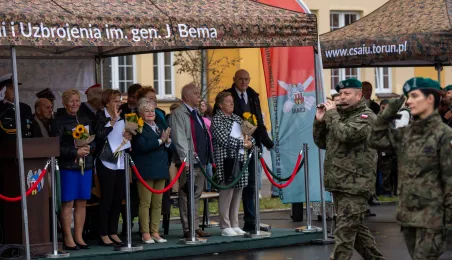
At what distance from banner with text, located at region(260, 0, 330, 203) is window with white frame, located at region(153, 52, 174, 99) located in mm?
16944

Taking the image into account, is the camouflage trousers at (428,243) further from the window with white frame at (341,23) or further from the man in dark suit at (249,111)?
the window with white frame at (341,23)

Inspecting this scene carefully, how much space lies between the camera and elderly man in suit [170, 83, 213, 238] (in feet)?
47.0

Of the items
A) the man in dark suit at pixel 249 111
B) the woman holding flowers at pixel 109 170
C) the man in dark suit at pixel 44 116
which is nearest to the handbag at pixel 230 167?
the man in dark suit at pixel 249 111

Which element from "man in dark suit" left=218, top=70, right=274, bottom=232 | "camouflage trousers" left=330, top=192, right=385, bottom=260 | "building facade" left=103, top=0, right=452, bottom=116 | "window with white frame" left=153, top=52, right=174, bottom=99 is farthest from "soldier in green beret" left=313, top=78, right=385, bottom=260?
"window with white frame" left=153, top=52, right=174, bottom=99

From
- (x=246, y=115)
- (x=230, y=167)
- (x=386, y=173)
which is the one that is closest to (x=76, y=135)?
(x=230, y=167)

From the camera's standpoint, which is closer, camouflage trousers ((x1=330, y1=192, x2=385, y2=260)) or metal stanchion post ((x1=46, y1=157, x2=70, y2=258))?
camouflage trousers ((x1=330, y1=192, x2=385, y2=260))

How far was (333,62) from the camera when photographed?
1880 cm

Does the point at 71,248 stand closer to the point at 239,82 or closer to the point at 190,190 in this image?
the point at 190,190

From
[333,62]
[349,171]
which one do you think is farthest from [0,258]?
A: [333,62]

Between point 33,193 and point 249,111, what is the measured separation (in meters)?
3.79

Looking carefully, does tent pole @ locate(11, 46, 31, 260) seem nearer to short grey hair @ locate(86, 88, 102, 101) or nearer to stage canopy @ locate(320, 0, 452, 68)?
short grey hair @ locate(86, 88, 102, 101)

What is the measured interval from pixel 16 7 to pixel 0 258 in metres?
2.80

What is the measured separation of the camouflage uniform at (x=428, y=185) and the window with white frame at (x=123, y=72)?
23.8m

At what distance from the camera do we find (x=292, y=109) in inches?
620
